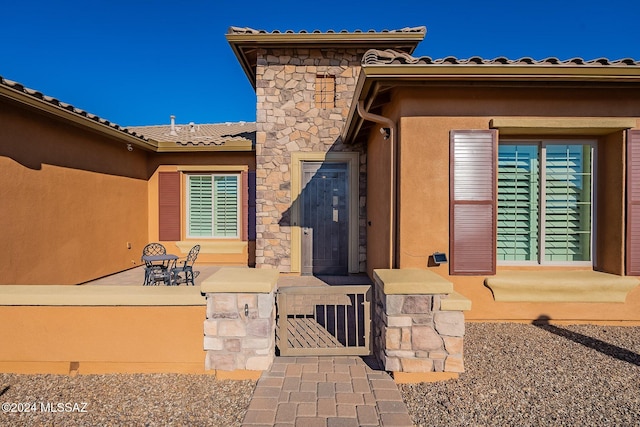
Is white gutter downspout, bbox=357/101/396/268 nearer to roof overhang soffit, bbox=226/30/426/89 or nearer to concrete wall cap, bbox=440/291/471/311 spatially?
concrete wall cap, bbox=440/291/471/311

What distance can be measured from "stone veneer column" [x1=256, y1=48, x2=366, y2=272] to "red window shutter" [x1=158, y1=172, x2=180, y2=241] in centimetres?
260

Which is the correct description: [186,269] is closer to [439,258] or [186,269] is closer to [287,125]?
[287,125]

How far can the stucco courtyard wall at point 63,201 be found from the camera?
5.03 m

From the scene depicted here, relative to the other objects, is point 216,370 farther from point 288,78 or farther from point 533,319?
point 288,78

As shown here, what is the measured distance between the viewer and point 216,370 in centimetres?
302

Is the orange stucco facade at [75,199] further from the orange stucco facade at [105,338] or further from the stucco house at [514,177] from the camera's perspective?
the stucco house at [514,177]

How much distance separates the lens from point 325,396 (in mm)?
2699

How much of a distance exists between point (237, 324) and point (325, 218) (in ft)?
15.5

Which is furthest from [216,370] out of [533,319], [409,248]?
[533,319]

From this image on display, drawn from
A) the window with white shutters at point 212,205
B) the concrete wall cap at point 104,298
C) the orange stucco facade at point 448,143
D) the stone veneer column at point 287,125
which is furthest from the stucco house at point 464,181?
the window with white shutters at point 212,205

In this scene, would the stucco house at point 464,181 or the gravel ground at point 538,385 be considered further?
the stucco house at point 464,181

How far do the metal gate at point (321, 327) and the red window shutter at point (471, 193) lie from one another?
5.17 feet

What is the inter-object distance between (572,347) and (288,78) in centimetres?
707

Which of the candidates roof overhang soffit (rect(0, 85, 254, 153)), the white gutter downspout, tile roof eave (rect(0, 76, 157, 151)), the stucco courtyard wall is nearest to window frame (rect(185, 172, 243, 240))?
roof overhang soffit (rect(0, 85, 254, 153))
